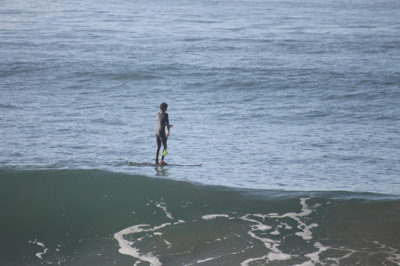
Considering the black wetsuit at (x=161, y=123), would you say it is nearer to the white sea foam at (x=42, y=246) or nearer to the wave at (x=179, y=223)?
the wave at (x=179, y=223)

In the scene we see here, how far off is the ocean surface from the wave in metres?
0.05

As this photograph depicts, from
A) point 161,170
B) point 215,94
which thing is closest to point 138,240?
point 161,170

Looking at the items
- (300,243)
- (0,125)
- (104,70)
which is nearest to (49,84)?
(104,70)

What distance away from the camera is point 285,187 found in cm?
1585

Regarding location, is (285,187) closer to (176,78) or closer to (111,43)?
(176,78)

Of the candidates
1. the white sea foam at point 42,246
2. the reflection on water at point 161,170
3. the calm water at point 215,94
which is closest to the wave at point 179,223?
the white sea foam at point 42,246

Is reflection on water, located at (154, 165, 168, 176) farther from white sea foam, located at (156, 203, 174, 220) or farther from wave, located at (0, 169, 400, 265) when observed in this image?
white sea foam, located at (156, 203, 174, 220)

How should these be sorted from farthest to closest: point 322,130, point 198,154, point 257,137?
1. point 322,130
2. point 257,137
3. point 198,154

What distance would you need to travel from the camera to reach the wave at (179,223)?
11.5 meters

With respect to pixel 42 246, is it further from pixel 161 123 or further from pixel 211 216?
pixel 161 123

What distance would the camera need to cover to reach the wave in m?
11.5

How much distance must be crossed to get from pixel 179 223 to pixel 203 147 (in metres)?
8.11

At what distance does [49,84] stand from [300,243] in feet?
86.8

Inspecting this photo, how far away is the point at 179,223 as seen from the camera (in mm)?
13141
